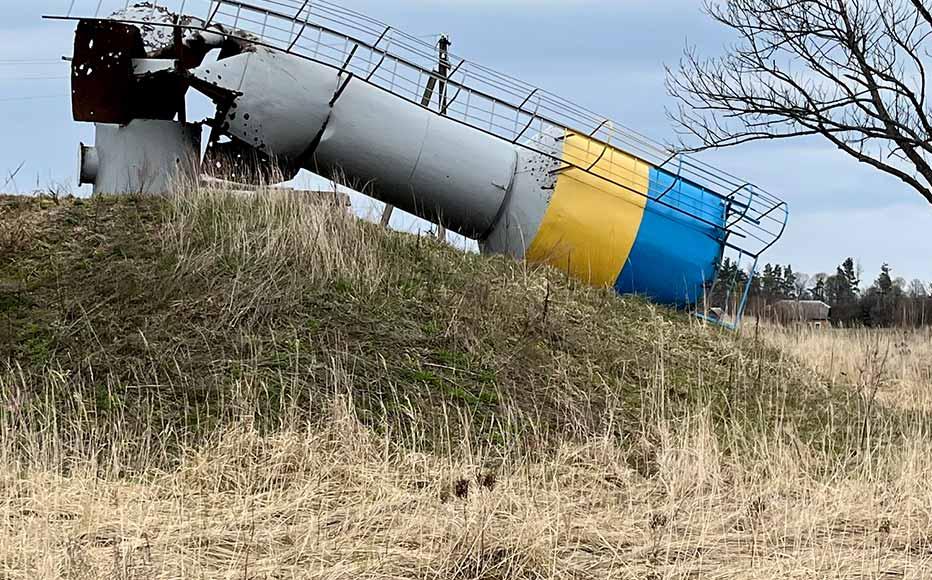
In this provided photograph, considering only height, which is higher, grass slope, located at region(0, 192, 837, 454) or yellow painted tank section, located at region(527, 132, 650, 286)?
yellow painted tank section, located at region(527, 132, 650, 286)

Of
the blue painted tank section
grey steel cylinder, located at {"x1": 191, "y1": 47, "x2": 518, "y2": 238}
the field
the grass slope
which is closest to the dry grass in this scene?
the field

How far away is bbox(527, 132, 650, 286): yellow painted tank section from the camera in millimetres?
12148

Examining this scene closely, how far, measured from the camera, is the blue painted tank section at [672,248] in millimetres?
12453

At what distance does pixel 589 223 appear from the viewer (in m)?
12.2

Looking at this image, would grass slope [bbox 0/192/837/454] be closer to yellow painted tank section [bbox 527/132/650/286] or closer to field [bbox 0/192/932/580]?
field [bbox 0/192/932/580]

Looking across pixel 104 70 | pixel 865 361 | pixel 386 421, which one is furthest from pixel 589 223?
pixel 104 70

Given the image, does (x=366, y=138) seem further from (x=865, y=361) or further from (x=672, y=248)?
(x=865, y=361)

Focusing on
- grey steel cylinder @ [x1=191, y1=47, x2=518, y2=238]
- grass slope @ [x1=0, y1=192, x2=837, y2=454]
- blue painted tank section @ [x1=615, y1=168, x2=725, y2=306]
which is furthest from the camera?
blue painted tank section @ [x1=615, y1=168, x2=725, y2=306]

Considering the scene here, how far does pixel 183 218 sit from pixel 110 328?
1.67 metres

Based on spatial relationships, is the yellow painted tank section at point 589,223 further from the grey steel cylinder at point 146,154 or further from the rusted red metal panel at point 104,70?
the rusted red metal panel at point 104,70

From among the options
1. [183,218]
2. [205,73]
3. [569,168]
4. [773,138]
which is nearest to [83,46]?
[205,73]

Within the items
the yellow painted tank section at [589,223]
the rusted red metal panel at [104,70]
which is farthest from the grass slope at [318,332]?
the rusted red metal panel at [104,70]

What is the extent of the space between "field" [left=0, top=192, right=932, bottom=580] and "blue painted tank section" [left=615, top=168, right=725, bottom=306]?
Answer: 577 mm

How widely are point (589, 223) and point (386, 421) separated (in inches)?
191
